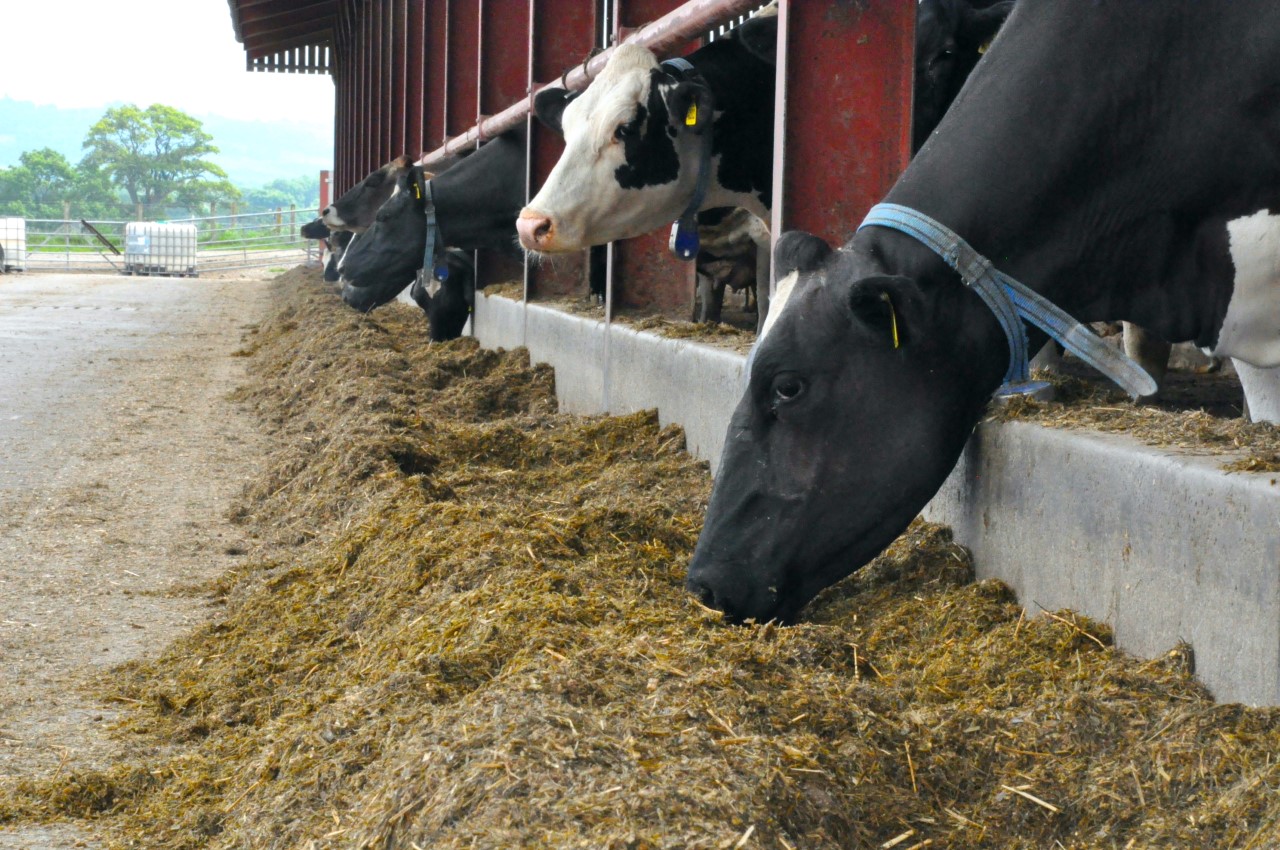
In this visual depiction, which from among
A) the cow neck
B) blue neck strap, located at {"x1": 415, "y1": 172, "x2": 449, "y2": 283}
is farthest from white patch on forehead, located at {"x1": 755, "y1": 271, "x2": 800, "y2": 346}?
blue neck strap, located at {"x1": 415, "y1": 172, "x2": 449, "y2": 283}

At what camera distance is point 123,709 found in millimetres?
3143

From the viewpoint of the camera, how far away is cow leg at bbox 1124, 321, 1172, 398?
190 inches

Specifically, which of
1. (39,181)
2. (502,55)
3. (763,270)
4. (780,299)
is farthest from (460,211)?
(39,181)

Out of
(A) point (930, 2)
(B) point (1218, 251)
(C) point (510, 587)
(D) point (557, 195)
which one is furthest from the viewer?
(D) point (557, 195)

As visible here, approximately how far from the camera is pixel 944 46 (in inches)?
217

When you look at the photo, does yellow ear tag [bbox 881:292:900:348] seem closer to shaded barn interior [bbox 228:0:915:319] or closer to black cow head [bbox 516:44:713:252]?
shaded barn interior [bbox 228:0:915:319]

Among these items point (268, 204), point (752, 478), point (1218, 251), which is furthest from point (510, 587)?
point (268, 204)

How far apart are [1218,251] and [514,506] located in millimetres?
2001

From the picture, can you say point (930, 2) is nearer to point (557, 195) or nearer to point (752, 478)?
point (557, 195)

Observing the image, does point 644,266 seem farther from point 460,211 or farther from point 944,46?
point 460,211

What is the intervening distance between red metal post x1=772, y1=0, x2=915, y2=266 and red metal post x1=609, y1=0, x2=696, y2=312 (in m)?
2.11

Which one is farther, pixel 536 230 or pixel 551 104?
pixel 551 104

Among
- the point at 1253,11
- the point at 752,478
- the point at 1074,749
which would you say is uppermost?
the point at 1253,11

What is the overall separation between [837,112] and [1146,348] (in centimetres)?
129
